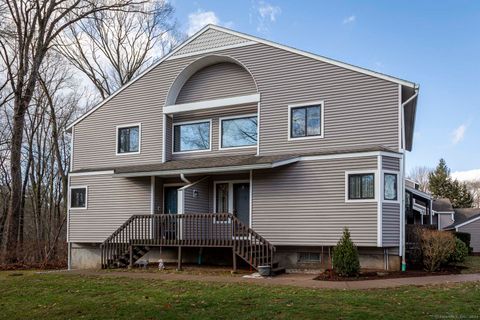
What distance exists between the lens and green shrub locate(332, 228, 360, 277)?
Answer: 13.4m

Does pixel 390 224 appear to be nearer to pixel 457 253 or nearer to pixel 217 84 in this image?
pixel 457 253

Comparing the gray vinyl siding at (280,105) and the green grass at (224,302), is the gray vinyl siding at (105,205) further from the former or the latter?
the green grass at (224,302)

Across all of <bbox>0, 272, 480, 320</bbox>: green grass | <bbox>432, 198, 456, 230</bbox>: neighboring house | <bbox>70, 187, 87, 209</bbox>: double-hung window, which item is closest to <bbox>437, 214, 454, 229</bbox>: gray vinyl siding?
<bbox>432, 198, 456, 230</bbox>: neighboring house

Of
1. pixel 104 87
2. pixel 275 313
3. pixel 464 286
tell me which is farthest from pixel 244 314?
pixel 104 87

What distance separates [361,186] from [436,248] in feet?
9.03

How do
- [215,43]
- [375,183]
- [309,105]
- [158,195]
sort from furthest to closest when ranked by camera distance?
[158,195] → [215,43] → [309,105] → [375,183]

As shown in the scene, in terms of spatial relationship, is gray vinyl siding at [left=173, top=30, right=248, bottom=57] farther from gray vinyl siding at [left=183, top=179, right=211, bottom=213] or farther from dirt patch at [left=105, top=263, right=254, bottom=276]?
dirt patch at [left=105, top=263, right=254, bottom=276]

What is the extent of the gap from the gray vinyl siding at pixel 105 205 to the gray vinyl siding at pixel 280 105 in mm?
791

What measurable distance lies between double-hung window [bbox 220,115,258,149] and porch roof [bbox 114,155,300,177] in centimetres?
66

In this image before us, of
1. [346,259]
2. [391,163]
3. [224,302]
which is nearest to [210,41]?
[391,163]

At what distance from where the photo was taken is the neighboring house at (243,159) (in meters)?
15.2

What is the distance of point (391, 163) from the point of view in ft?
49.2

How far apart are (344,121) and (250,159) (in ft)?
10.8

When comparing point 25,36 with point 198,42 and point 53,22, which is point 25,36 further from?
point 198,42
